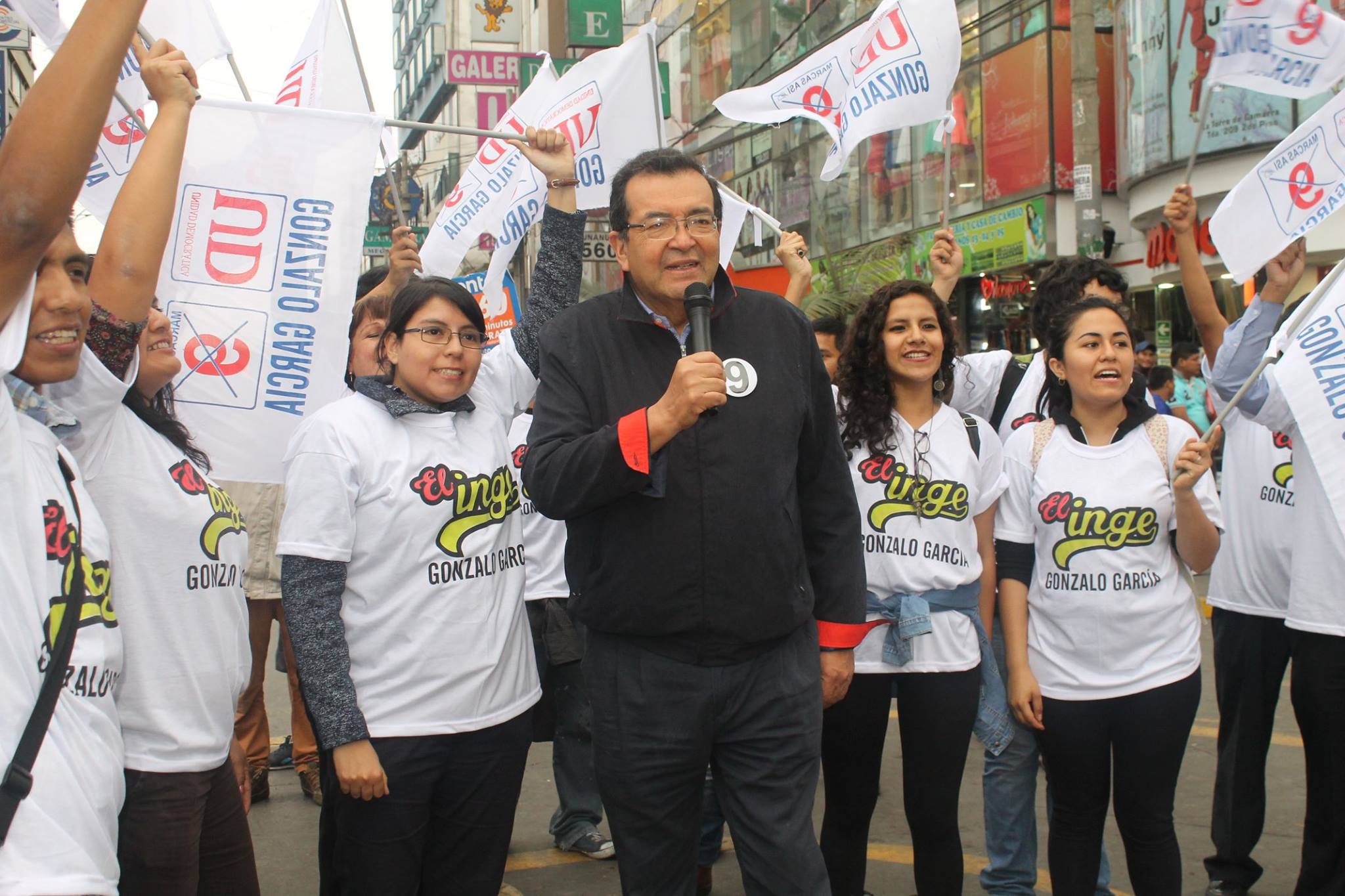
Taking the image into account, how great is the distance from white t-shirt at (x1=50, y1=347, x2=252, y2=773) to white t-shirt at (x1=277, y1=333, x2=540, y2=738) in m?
0.28

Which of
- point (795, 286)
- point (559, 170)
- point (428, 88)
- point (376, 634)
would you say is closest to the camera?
point (376, 634)

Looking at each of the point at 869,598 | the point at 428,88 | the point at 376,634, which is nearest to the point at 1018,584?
the point at 869,598

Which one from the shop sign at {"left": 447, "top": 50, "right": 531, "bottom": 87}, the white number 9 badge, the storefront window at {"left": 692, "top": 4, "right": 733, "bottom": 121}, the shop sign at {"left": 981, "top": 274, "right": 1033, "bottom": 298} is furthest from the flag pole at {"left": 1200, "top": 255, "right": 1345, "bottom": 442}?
the storefront window at {"left": 692, "top": 4, "right": 733, "bottom": 121}

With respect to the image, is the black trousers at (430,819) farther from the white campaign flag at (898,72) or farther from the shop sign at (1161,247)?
the shop sign at (1161,247)

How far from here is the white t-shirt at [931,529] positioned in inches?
138

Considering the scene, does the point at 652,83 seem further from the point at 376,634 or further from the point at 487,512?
the point at 376,634

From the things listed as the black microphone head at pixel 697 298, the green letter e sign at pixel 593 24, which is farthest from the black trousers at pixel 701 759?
the green letter e sign at pixel 593 24

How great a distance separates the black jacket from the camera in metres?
2.71

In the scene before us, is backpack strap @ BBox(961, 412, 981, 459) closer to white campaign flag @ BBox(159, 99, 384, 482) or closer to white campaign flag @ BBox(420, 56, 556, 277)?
white campaign flag @ BBox(159, 99, 384, 482)

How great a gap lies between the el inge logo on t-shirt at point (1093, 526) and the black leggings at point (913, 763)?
47 cm

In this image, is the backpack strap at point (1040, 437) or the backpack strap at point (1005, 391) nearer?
the backpack strap at point (1040, 437)

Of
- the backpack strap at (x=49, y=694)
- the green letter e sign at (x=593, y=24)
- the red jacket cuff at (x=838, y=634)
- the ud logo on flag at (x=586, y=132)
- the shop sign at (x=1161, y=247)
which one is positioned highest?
the green letter e sign at (x=593, y=24)

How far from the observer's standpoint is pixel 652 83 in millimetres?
5023

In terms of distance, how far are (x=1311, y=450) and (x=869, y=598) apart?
1356 mm
